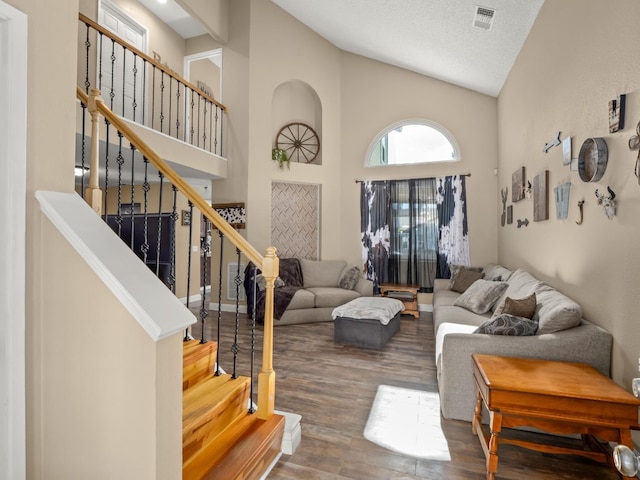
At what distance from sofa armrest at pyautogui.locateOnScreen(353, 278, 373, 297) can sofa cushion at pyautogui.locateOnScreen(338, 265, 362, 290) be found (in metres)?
0.07

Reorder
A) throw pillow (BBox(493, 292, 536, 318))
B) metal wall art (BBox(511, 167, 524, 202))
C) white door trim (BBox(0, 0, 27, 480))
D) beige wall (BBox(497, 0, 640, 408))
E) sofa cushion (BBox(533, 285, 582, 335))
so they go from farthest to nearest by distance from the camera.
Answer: metal wall art (BBox(511, 167, 524, 202)) < throw pillow (BBox(493, 292, 536, 318)) < sofa cushion (BBox(533, 285, 582, 335)) < beige wall (BBox(497, 0, 640, 408)) < white door trim (BBox(0, 0, 27, 480))

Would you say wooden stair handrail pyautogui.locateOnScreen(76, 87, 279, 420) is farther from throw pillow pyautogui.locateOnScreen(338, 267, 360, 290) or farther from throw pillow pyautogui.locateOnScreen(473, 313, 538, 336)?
throw pillow pyautogui.locateOnScreen(338, 267, 360, 290)

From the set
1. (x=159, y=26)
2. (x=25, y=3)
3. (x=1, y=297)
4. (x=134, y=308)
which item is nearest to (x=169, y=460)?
(x=134, y=308)

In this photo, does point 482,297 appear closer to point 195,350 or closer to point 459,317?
point 459,317

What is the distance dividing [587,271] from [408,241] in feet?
11.6

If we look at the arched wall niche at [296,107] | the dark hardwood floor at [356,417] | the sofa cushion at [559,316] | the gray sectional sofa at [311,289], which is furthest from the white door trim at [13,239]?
the arched wall niche at [296,107]

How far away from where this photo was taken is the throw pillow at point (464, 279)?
5.07 m

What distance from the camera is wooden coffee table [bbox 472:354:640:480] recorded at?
1594 millimetres

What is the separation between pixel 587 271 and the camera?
2.46 metres

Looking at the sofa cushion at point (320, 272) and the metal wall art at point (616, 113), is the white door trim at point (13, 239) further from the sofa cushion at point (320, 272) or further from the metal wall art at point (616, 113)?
the sofa cushion at point (320, 272)

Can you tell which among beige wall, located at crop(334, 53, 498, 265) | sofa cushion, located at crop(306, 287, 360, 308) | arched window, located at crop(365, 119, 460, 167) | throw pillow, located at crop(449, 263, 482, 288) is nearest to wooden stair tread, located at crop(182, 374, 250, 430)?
sofa cushion, located at crop(306, 287, 360, 308)

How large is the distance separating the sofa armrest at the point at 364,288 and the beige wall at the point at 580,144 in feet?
7.70

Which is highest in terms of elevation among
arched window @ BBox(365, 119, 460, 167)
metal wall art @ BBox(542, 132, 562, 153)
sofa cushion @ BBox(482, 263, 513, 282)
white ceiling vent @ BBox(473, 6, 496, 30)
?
white ceiling vent @ BBox(473, 6, 496, 30)

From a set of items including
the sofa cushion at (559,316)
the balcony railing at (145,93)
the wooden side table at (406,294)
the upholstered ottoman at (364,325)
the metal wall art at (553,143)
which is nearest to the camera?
the sofa cushion at (559,316)
